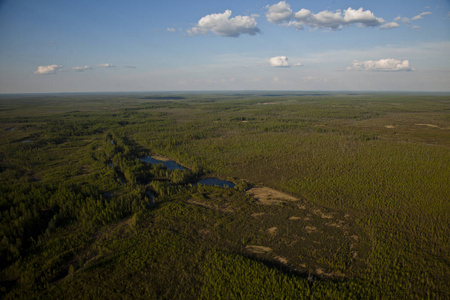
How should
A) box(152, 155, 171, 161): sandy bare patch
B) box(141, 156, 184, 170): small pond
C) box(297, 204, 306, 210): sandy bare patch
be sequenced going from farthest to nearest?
1. box(152, 155, 171, 161): sandy bare patch
2. box(141, 156, 184, 170): small pond
3. box(297, 204, 306, 210): sandy bare patch

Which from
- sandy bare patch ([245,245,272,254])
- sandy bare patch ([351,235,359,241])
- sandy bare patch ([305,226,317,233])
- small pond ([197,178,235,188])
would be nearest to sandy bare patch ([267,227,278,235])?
sandy bare patch ([245,245,272,254])

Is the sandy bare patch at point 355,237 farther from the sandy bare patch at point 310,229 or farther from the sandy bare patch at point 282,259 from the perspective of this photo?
the sandy bare patch at point 282,259

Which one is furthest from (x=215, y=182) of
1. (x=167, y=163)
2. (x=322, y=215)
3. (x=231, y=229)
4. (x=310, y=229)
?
(x=310, y=229)

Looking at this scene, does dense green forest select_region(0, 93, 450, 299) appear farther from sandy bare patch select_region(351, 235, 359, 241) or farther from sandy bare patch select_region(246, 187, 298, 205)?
sandy bare patch select_region(246, 187, 298, 205)

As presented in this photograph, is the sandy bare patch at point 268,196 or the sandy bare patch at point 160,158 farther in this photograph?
the sandy bare patch at point 160,158

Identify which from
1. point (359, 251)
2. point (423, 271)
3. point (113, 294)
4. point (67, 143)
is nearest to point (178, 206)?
point (113, 294)

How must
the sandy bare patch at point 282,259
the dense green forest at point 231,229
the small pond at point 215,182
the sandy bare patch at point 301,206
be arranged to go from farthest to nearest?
the small pond at point 215,182, the sandy bare patch at point 301,206, the sandy bare patch at point 282,259, the dense green forest at point 231,229

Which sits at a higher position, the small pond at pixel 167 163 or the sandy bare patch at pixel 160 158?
the sandy bare patch at pixel 160 158

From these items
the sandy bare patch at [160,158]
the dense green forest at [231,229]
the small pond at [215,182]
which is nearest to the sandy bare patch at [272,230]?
the dense green forest at [231,229]

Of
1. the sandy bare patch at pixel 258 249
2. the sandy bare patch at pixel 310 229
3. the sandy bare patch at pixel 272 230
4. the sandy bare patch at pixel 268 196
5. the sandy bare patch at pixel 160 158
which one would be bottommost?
the sandy bare patch at pixel 258 249
